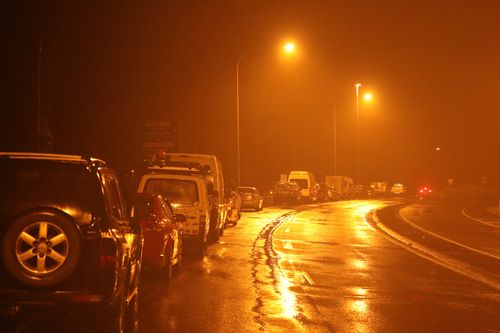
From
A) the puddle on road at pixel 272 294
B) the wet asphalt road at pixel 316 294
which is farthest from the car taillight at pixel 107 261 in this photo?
the puddle on road at pixel 272 294

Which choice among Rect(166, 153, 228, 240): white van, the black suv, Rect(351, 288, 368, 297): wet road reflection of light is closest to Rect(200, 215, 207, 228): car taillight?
Rect(166, 153, 228, 240): white van

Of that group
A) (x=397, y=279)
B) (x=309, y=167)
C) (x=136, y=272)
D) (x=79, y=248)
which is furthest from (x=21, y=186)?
(x=309, y=167)

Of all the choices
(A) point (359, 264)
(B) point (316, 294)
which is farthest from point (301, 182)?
(B) point (316, 294)

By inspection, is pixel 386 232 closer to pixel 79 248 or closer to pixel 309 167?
pixel 79 248

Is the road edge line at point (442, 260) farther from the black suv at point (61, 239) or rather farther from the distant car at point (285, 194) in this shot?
the distant car at point (285, 194)

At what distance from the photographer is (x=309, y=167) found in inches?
4058

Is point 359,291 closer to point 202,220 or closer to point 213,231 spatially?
point 202,220

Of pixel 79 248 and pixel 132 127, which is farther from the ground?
pixel 132 127

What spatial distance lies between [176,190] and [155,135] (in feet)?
47.3

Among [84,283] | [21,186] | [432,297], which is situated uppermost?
[21,186]

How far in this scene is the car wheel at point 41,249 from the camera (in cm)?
753

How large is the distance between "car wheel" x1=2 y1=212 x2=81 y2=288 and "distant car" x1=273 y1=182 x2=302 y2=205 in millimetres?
51629

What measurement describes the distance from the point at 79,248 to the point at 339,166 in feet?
367

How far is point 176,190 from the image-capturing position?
19359 millimetres
